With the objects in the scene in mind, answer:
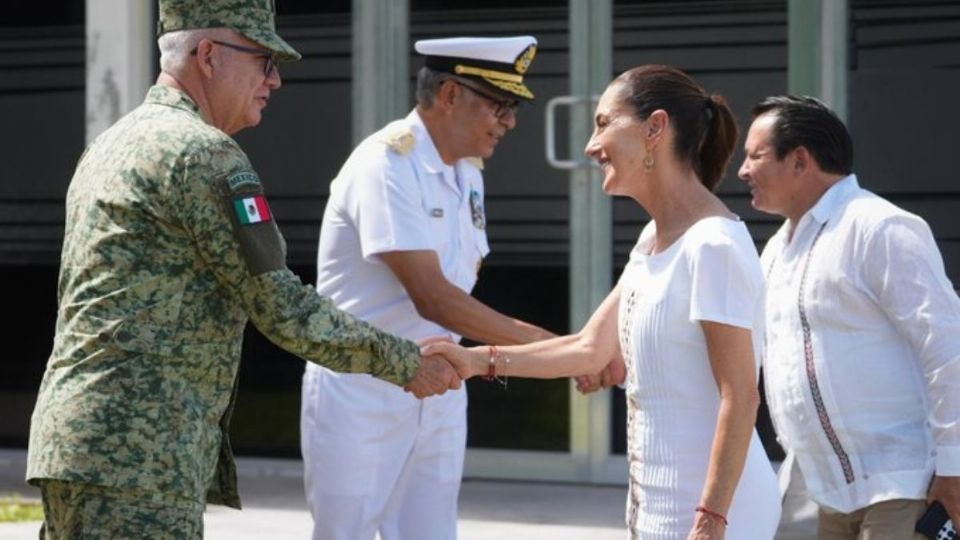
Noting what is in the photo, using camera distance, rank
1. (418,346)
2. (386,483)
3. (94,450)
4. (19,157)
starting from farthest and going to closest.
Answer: (19,157) → (386,483) → (418,346) → (94,450)

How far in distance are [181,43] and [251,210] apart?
40cm

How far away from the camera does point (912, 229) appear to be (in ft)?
14.3

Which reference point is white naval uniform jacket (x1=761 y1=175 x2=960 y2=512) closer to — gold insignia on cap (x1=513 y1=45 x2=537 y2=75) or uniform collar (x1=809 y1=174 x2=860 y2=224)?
uniform collar (x1=809 y1=174 x2=860 y2=224)

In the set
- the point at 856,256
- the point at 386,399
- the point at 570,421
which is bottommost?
the point at 570,421

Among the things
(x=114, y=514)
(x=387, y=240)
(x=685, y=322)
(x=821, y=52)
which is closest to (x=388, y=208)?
(x=387, y=240)

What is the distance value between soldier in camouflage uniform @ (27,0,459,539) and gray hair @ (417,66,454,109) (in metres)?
1.42

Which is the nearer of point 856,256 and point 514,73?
point 856,256

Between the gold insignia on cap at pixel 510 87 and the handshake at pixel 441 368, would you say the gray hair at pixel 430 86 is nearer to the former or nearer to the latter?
the gold insignia on cap at pixel 510 87

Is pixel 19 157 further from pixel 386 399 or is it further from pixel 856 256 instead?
pixel 856 256

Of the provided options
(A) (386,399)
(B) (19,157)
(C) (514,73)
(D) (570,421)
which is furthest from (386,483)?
(B) (19,157)

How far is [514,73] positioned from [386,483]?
1105mm

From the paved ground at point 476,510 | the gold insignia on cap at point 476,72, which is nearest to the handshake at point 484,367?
the gold insignia on cap at point 476,72

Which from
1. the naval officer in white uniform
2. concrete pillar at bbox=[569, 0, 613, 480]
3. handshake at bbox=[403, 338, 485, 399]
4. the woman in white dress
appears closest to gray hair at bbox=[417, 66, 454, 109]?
the naval officer in white uniform

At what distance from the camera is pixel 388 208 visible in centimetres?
489
